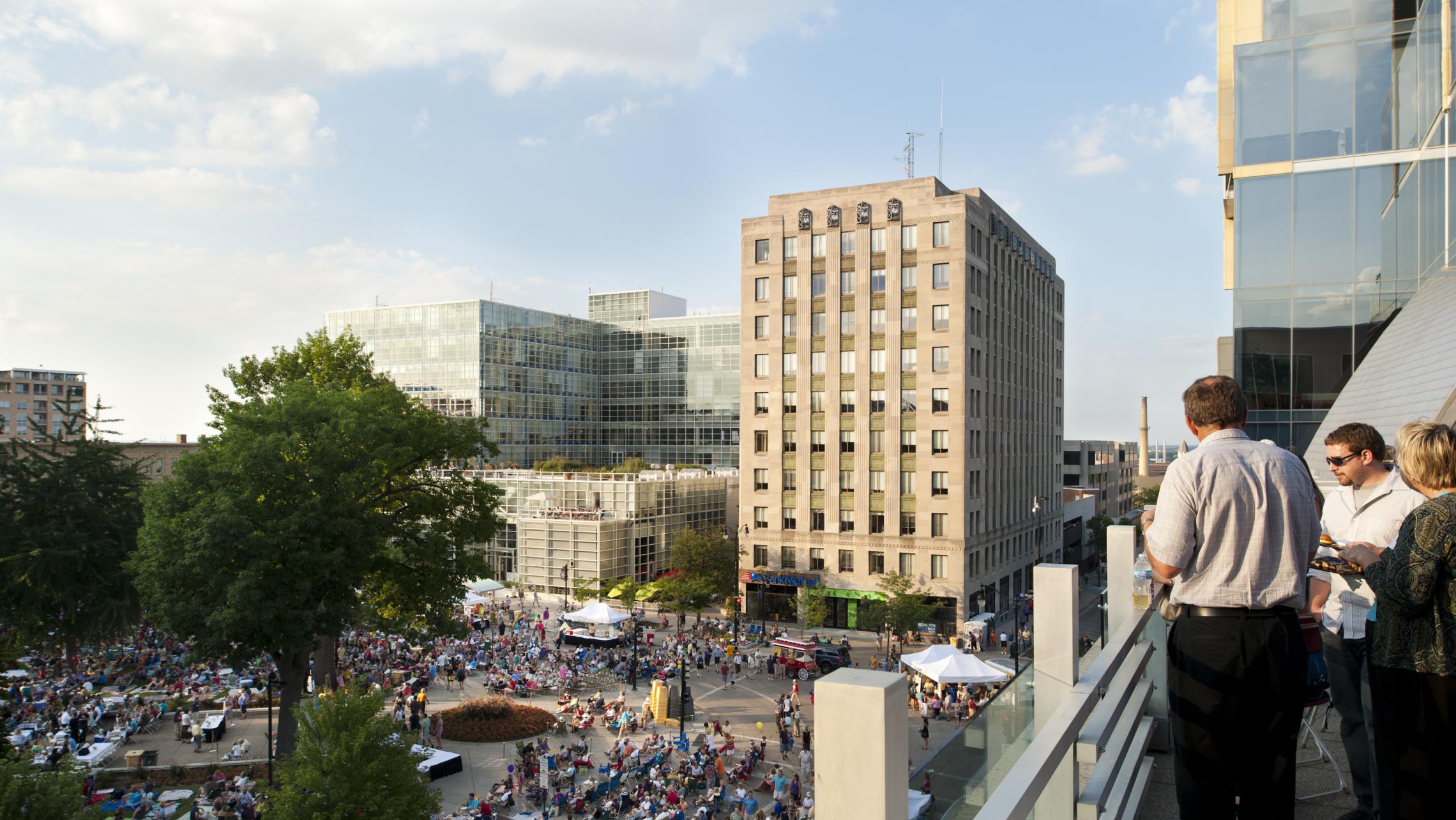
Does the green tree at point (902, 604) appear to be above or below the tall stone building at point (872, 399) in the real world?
below

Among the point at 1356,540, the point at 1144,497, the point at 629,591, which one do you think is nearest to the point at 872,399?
the point at 629,591

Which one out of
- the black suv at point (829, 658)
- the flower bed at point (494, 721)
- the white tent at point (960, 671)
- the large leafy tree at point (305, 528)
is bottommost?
the flower bed at point (494, 721)

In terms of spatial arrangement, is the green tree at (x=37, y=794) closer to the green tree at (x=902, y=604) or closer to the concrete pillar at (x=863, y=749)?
the concrete pillar at (x=863, y=749)

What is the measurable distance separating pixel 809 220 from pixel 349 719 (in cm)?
4275

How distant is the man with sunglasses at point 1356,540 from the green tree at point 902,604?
127 feet

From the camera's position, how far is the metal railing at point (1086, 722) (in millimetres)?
3086

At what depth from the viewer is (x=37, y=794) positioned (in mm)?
13070

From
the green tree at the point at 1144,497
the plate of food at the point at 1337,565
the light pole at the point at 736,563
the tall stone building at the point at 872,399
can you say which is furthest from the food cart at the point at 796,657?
the green tree at the point at 1144,497

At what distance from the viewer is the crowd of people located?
12.5 feet

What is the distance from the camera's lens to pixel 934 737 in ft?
92.9

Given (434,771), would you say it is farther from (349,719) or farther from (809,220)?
(809,220)

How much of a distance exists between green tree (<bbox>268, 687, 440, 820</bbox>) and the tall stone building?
34814 millimetres

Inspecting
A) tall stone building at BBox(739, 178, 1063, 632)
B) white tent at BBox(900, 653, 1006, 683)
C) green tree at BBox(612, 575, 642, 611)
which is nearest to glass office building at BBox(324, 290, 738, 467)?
green tree at BBox(612, 575, 642, 611)

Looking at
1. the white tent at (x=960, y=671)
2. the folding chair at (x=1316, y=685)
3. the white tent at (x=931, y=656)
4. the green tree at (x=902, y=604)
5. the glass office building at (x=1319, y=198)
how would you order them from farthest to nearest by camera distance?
1. the green tree at (x=902, y=604)
2. the white tent at (x=931, y=656)
3. the white tent at (x=960, y=671)
4. the glass office building at (x=1319, y=198)
5. the folding chair at (x=1316, y=685)
